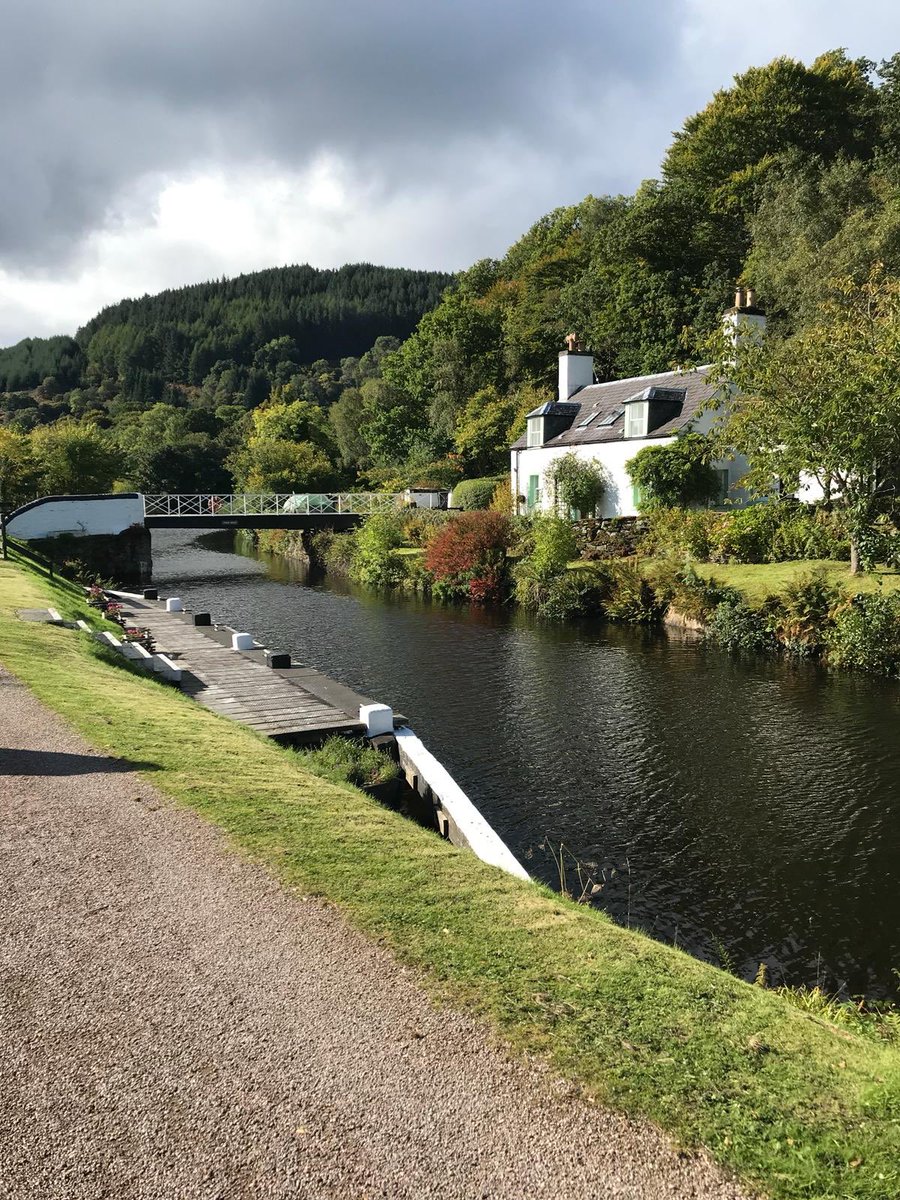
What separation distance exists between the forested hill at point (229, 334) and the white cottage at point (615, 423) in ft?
470

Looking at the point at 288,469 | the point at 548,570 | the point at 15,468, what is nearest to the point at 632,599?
the point at 548,570

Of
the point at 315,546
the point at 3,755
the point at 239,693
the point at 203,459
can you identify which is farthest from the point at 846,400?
the point at 203,459

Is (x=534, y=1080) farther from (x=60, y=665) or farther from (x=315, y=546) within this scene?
(x=315, y=546)

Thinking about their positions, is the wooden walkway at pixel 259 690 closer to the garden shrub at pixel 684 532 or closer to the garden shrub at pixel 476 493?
the garden shrub at pixel 684 532

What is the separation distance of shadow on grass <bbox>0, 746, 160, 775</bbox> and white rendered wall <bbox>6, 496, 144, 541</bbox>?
33600 mm

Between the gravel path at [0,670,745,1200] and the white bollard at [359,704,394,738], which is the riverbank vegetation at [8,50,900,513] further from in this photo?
the gravel path at [0,670,745,1200]

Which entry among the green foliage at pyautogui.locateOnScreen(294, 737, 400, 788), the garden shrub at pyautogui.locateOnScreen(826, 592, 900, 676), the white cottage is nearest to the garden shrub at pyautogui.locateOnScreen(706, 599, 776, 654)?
the garden shrub at pyautogui.locateOnScreen(826, 592, 900, 676)

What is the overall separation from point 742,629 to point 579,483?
523 inches

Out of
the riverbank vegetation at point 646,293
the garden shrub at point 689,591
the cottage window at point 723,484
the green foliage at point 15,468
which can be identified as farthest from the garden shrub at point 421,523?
the green foliage at point 15,468

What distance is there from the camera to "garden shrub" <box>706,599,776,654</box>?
23.0m

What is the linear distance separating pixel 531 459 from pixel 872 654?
72.6 ft

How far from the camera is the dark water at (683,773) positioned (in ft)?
30.3

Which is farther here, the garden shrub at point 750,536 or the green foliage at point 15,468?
the green foliage at point 15,468

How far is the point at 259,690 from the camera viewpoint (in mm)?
15703
